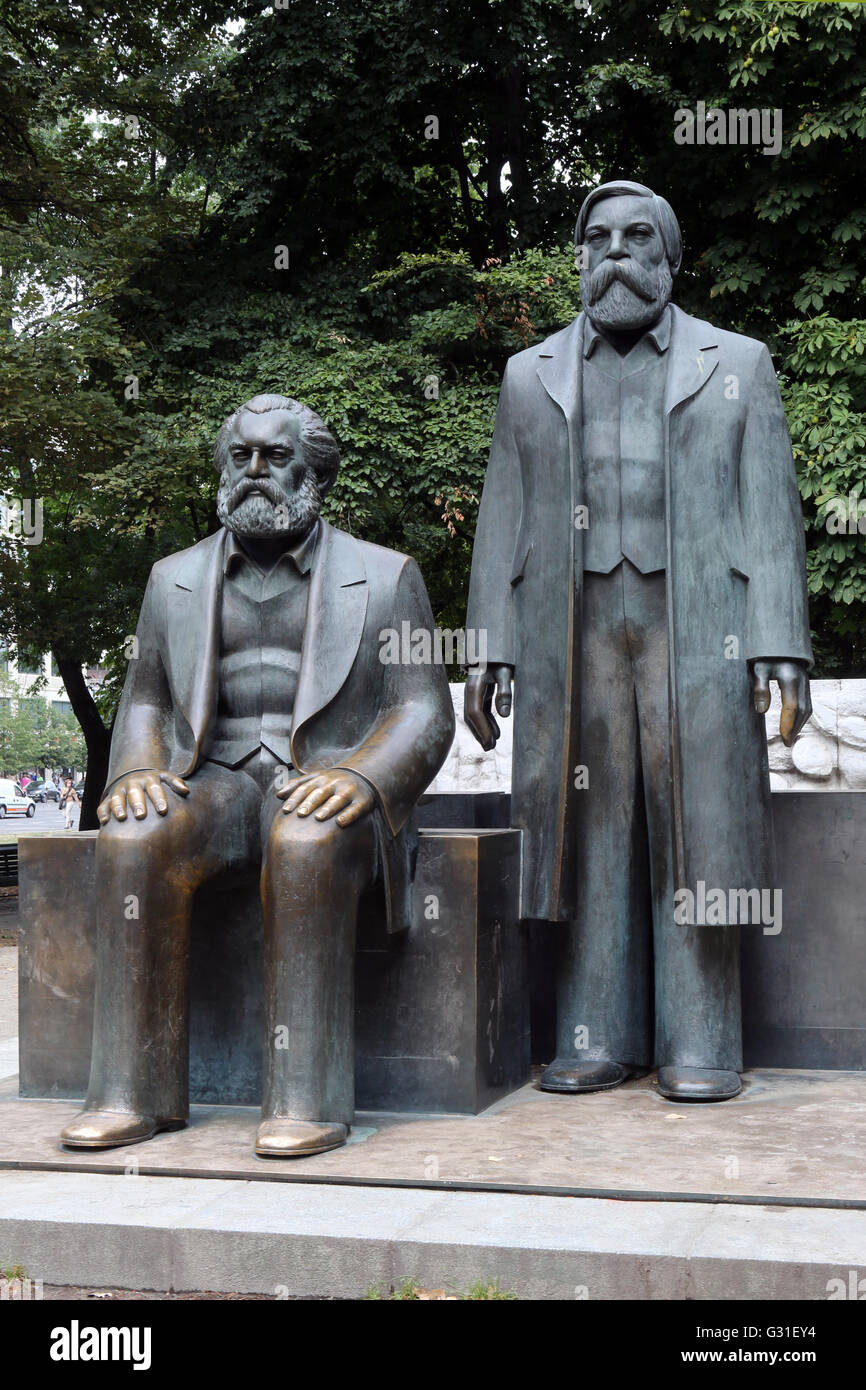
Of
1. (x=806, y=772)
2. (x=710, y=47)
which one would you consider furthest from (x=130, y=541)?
(x=806, y=772)

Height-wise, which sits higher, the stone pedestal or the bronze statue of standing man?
the bronze statue of standing man

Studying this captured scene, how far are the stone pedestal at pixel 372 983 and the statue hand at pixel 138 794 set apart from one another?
349 mm

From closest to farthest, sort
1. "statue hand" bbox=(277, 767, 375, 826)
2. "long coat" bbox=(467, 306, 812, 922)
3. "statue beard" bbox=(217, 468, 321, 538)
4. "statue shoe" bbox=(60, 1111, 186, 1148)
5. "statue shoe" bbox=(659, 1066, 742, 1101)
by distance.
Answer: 1. "statue shoe" bbox=(60, 1111, 186, 1148)
2. "statue hand" bbox=(277, 767, 375, 826)
3. "statue beard" bbox=(217, 468, 321, 538)
4. "statue shoe" bbox=(659, 1066, 742, 1101)
5. "long coat" bbox=(467, 306, 812, 922)

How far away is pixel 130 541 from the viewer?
66.2 ft

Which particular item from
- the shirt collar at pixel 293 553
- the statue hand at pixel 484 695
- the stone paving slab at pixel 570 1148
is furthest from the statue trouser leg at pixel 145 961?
the statue hand at pixel 484 695

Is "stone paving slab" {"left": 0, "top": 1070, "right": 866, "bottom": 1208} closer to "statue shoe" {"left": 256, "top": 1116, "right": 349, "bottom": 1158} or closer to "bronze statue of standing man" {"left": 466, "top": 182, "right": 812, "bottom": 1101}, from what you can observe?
"statue shoe" {"left": 256, "top": 1116, "right": 349, "bottom": 1158}

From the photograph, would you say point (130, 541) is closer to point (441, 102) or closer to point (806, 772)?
point (441, 102)

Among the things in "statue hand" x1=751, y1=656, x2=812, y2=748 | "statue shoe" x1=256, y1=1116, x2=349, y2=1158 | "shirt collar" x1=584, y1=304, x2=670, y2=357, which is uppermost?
"shirt collar" x1=584, y1=304, x2=670, y2=357

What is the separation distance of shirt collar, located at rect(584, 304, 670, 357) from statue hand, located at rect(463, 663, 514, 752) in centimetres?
109

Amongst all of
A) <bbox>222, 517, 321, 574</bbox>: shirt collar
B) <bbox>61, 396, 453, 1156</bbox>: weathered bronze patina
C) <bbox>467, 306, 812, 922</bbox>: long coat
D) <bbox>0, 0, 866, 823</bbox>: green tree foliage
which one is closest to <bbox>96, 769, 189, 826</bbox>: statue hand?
<bbox>61, 396, 453, 1156</bbox>: weathered bronze patina

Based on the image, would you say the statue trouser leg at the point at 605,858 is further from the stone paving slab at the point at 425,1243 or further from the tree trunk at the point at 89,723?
the tree trunk at the point at 89,723

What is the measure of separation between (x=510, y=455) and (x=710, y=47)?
36.2ft

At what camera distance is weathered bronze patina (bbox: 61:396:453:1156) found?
4.37m

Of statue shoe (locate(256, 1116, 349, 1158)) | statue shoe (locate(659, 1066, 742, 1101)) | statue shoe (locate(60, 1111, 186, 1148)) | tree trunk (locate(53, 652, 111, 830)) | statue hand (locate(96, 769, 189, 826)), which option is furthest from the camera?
tree trunk (locate(53, 652, 111, 830))
